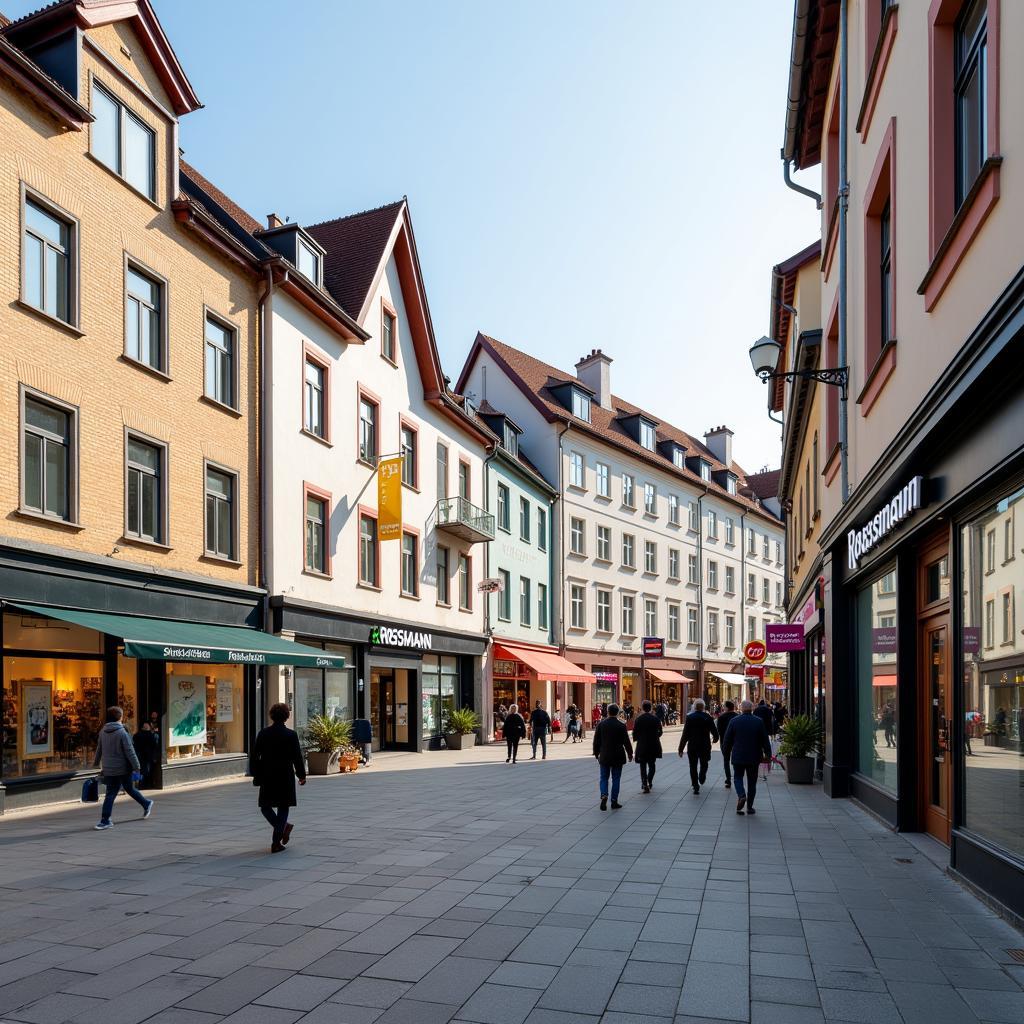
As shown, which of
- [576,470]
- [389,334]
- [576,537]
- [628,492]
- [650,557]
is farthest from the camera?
[650,557]

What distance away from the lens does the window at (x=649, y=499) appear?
48.3m

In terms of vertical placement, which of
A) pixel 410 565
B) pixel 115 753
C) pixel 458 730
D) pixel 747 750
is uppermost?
pixel 410 565

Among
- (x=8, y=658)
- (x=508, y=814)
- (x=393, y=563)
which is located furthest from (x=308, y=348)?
(x=508, y=814)

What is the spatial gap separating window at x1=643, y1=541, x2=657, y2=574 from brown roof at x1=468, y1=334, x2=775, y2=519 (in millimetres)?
3817

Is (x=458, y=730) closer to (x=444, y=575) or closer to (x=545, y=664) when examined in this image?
(x=444, y=575)

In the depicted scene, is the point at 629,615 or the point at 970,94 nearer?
the point at 970,94

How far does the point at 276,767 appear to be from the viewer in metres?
10.8

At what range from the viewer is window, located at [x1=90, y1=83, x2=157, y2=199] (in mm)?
16844

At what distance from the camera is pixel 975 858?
8.30 m

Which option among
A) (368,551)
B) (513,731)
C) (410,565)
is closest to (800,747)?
(513,731)

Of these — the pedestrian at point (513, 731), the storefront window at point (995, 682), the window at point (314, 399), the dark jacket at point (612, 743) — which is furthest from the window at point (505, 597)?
the storefront window at point (995, 682)

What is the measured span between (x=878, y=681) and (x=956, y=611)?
473 centimetres

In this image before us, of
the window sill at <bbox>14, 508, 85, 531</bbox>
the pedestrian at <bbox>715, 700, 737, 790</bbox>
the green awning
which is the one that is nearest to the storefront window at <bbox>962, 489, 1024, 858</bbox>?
the pedestrian at <bbox>715, 700, 737, 790</bbox>

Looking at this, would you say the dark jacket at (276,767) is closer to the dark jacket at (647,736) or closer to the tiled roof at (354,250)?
the dark jacket at (647,736)
